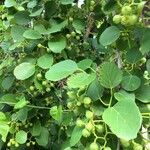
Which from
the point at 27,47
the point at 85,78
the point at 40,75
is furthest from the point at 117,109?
the point at 27,47

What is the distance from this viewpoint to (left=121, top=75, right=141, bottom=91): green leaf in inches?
35.4

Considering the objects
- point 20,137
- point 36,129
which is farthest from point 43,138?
point 20,137

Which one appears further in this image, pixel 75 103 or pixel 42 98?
pixel 42 98

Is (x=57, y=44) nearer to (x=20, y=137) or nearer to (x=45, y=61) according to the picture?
(x=45, y=61)

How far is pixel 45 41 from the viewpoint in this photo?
1303 millimetres

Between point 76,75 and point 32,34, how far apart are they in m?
0.39

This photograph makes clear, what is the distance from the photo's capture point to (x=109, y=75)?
867mm

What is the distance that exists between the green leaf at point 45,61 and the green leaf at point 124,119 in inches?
17.0

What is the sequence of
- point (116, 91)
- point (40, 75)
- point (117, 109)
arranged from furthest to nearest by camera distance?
point (40, 75)
point (116, 91)
point (117, 109)

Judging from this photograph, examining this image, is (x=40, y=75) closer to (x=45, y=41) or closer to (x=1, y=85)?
(x=45, y=41)

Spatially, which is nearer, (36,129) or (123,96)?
(123,96)

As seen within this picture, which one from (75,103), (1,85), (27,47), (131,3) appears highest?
(131,3)

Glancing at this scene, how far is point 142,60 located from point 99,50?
541 millimetres

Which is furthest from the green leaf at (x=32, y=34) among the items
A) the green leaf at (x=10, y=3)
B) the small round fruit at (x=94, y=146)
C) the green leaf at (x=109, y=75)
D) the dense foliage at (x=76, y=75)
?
the small round fruit at (x=94, y=146)
